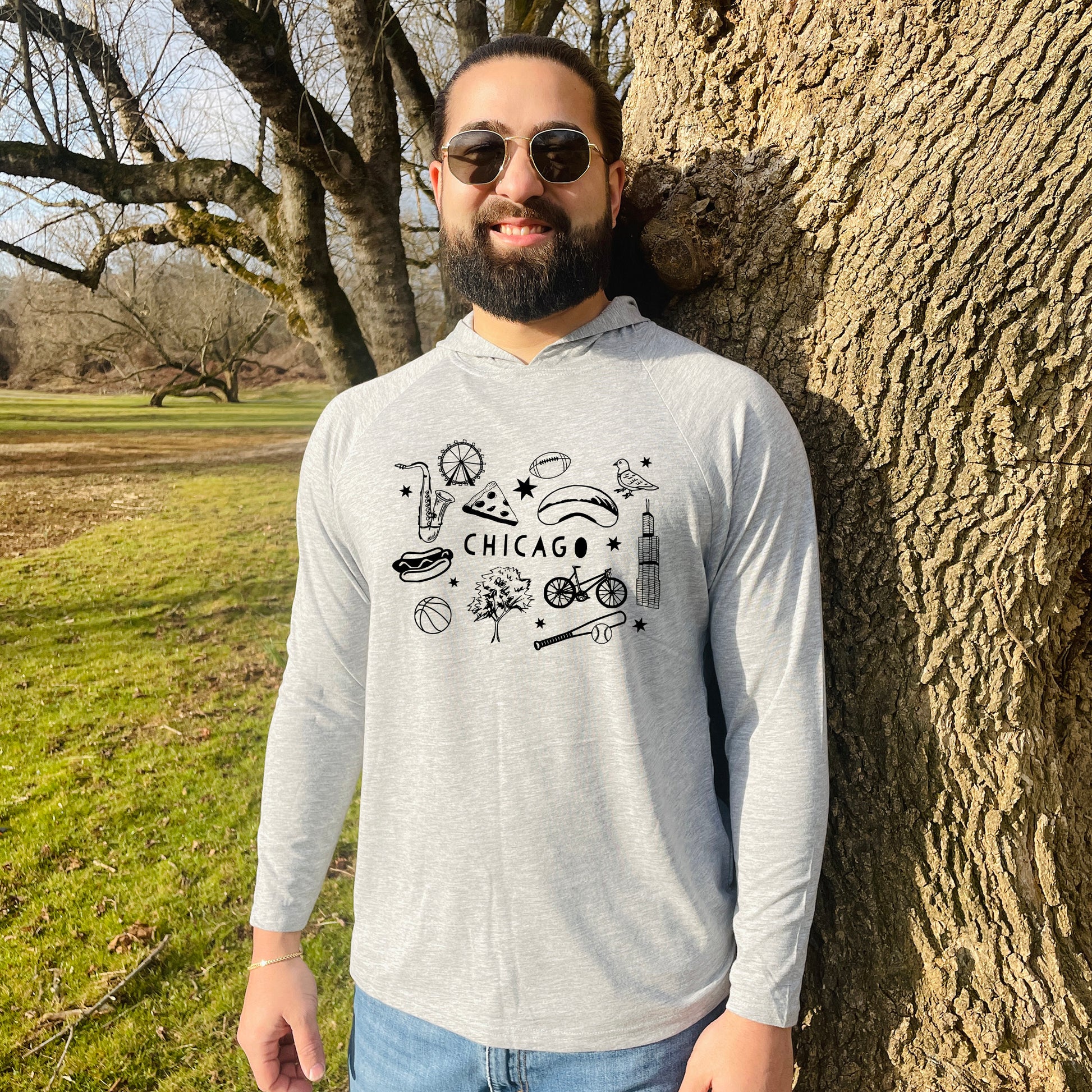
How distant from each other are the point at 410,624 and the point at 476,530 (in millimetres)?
202

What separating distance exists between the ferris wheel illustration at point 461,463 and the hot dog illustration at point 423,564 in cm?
12

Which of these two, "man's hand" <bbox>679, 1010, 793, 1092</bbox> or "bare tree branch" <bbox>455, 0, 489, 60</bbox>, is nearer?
"man's hand" <bbox>679, 1010, 793, 1092</bbox>

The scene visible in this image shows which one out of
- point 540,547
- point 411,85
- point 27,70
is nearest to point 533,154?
point 540,547

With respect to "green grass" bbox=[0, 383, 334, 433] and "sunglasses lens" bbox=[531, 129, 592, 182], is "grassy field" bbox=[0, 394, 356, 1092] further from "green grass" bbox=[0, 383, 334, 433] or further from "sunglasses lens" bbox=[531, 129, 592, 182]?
"sunglasses lens" bbox=[531, 129, 592, 182]

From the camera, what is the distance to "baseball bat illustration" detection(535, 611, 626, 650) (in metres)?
1.22

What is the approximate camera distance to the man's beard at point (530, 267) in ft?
4.53

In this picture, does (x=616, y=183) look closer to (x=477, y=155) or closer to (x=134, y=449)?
(x=477, y=155)

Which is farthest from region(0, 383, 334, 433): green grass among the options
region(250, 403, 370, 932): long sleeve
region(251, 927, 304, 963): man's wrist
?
region(251, 927, 304, 963): man's wrist

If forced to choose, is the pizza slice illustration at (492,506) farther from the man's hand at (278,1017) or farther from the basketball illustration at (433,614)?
the man's hand at (278,1017)

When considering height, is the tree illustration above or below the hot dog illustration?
below

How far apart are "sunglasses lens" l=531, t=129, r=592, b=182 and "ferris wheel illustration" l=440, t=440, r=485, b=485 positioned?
53 centimetres

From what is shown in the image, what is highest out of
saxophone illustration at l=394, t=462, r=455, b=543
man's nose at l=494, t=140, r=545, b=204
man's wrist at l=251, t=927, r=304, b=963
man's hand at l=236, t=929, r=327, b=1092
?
man's nose at l=494, t=140, r=545, b=204

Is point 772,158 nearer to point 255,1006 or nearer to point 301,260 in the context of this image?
point 255,1006

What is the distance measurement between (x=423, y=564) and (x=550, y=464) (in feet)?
0.91
